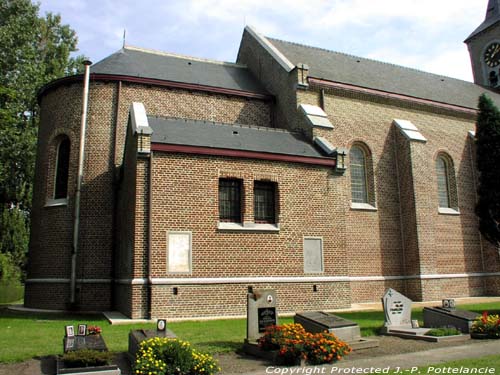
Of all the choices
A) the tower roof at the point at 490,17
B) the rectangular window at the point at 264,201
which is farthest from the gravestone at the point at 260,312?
the tower roof at the point at 490,17

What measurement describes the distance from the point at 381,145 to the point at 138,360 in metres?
15.8

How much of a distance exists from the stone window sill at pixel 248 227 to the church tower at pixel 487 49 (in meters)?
23.6

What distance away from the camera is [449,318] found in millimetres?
10320

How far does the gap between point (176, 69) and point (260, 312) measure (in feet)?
46.2

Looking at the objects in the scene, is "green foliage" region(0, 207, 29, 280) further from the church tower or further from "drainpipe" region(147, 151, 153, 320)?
the church tower

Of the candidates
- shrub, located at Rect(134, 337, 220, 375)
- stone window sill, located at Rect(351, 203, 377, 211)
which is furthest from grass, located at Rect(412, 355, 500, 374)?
stone window sill, located at Rect(351, 203, 377, 211)

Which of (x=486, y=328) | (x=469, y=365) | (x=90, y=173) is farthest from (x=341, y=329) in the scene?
(x=90, y=173)

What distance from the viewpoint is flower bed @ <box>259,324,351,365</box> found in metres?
7.28

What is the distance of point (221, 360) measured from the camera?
7617 mm

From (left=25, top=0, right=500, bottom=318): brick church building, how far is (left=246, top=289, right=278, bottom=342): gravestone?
4.50 m

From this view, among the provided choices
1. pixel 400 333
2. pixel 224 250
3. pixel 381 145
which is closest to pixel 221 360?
pixel 400 333

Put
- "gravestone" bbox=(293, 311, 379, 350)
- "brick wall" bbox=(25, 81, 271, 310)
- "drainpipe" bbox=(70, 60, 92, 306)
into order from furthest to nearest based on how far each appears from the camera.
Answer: "brick wall" bbox=(25, 81, 271, 310) < "drainpipe" bbox=(70, 60, 92, 306) < "gravestone" bbox=(293, 311, 379, 350)

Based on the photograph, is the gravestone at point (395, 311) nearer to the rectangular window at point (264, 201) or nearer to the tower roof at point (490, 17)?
the rectangular window at point (264, 201)

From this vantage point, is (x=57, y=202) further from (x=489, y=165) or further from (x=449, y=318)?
(x=489, y=165)
